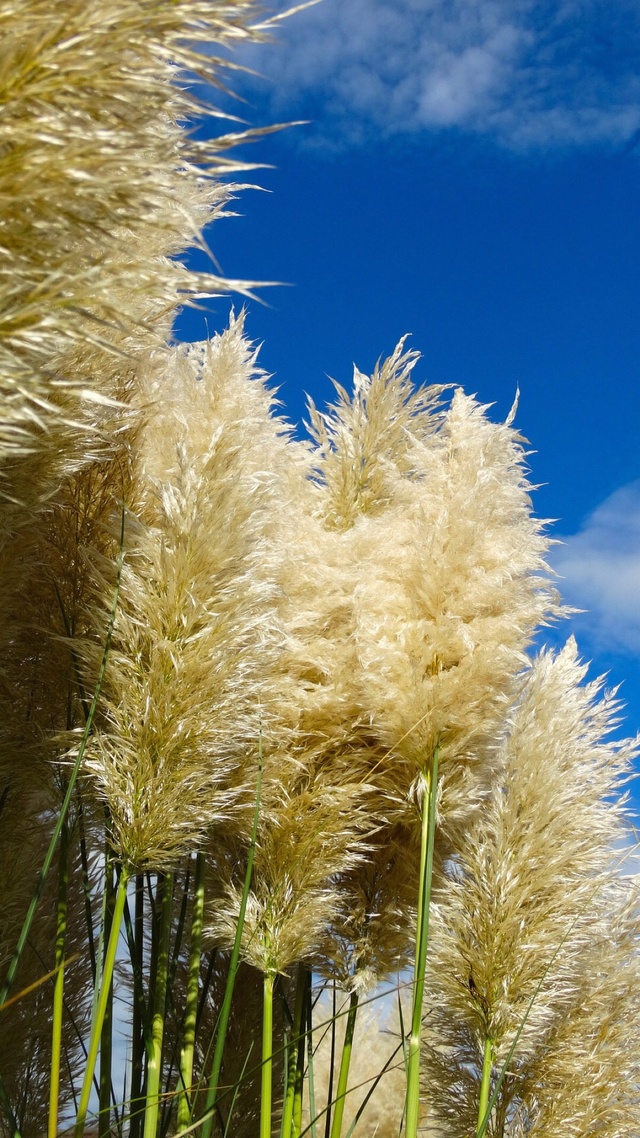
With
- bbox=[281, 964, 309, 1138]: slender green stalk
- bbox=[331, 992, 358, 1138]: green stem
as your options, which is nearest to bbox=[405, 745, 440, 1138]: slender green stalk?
bbox=[331, 992, 358, 1138]: green stem

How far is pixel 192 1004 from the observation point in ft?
6.02

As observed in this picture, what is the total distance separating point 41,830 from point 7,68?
5.16ft

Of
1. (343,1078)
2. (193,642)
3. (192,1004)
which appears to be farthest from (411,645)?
(343,1078)

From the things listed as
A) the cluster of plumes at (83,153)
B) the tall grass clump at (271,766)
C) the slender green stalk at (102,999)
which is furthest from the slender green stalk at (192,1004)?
the cluster of plumes at (83,153)

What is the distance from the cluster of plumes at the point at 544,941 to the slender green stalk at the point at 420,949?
19cm

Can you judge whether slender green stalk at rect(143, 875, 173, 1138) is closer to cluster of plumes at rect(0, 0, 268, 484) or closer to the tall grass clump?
the tall grass clump

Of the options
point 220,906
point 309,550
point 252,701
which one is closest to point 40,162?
point 252,701

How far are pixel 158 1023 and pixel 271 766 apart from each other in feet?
1.59

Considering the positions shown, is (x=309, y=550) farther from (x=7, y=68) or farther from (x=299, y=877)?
(x=7, y=68)

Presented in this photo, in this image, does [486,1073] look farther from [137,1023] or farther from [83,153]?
[83,153]

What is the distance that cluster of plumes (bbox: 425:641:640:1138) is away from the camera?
6.37 ft

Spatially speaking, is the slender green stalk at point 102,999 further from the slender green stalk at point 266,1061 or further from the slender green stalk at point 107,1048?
the slender green stalk at point 266,1061

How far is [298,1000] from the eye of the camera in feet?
6.78

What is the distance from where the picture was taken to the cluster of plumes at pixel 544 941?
194 centimetres
